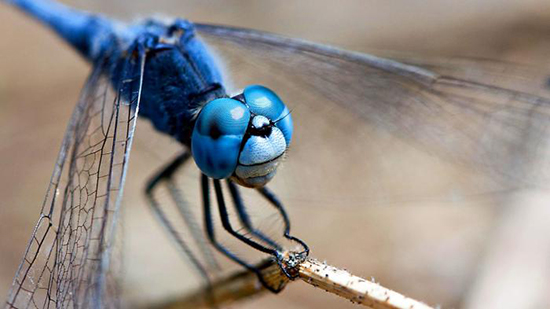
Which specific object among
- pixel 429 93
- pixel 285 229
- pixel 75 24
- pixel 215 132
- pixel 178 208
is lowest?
pixel 285 229

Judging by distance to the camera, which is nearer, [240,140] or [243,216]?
[240,140]

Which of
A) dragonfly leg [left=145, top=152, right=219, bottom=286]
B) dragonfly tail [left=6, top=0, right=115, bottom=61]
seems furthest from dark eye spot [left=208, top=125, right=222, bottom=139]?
dragonfly tail [left=6, top=0, right=115, bottom=61]

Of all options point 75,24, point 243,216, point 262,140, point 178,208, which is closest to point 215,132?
point 262,140

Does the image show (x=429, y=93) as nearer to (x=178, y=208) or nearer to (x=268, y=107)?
(x=268, y=107)

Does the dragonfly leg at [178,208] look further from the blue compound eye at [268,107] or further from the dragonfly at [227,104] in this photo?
the blue compound eye at [268,107]

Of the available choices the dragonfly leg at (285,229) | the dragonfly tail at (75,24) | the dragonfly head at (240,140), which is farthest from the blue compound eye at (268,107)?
the dragonfly tail at (75,24)

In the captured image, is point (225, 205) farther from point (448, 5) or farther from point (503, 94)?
point (448, 5)

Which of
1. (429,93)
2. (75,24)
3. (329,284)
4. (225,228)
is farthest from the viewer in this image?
(75,24)

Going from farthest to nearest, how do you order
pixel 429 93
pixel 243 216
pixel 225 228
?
pixel 429 93 < pixel 243 216 < pixel 225 228
